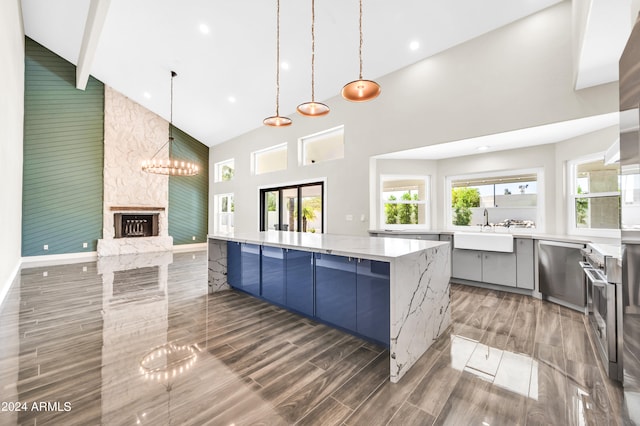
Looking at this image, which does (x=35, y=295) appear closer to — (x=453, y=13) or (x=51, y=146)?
(x=51, y=146)

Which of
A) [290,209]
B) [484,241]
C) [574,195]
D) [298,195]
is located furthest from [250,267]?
[574,195]

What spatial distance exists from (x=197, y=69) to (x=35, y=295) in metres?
4.97

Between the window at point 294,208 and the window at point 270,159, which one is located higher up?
the window at point 270,159

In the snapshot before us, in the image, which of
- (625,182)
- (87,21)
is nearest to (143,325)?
(625,182)

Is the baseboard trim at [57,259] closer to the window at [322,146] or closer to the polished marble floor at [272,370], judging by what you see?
the polished marble floor at [272,370]

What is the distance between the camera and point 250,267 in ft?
12.2

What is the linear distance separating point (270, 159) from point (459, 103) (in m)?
4.90

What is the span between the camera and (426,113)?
4.45 meters

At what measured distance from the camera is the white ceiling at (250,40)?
368 cm

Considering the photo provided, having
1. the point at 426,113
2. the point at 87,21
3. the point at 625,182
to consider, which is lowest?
the point at 625,182

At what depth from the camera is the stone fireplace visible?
25.0ft

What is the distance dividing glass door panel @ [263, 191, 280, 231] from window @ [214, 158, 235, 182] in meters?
2.23

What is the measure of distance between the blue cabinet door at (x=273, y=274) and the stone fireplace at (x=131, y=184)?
6530 millimetres

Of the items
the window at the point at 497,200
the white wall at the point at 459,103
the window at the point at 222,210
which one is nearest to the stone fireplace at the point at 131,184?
the window at the point at 222,210
